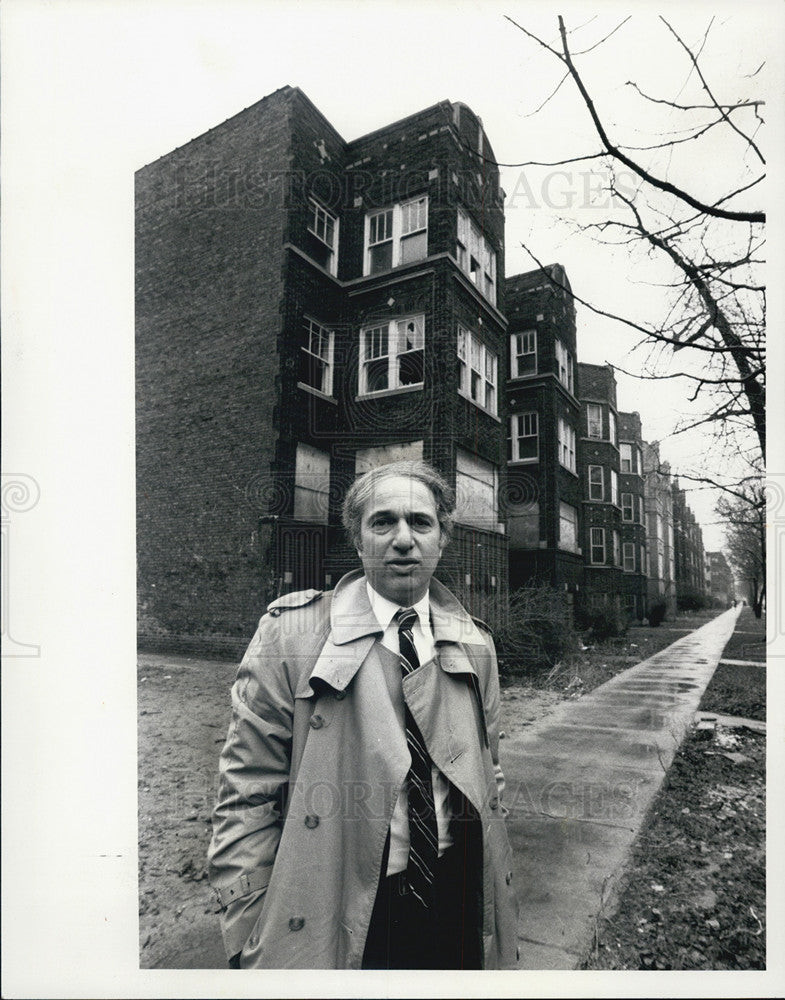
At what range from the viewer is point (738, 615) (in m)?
3.46

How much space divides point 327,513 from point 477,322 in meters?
1.28

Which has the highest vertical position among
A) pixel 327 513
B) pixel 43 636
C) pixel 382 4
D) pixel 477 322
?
pixel 382 4

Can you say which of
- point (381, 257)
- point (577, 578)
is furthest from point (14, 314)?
point (577, 578)

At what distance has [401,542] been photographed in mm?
2785

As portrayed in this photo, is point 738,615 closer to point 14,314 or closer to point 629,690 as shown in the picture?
point 629,690

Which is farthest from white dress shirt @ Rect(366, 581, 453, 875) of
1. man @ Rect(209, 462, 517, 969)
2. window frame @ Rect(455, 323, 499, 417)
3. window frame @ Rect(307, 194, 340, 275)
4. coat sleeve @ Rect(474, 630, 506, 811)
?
window frame @ Rect(307, 194, 340, 275)

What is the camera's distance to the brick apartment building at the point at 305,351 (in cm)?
330

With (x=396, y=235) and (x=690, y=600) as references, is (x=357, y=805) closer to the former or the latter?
(x=690, y=600)

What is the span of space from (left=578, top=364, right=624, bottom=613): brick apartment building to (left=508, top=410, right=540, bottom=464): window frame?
26 centimetres

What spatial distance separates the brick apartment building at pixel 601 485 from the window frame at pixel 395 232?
112 cm

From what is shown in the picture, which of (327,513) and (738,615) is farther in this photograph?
(738,615)

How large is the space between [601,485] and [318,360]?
5.49 ft

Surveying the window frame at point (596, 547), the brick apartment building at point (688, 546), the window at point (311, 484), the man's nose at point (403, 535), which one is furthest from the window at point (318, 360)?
the brick apartment building at point (688, 546)

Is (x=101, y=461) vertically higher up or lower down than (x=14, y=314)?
lower down
